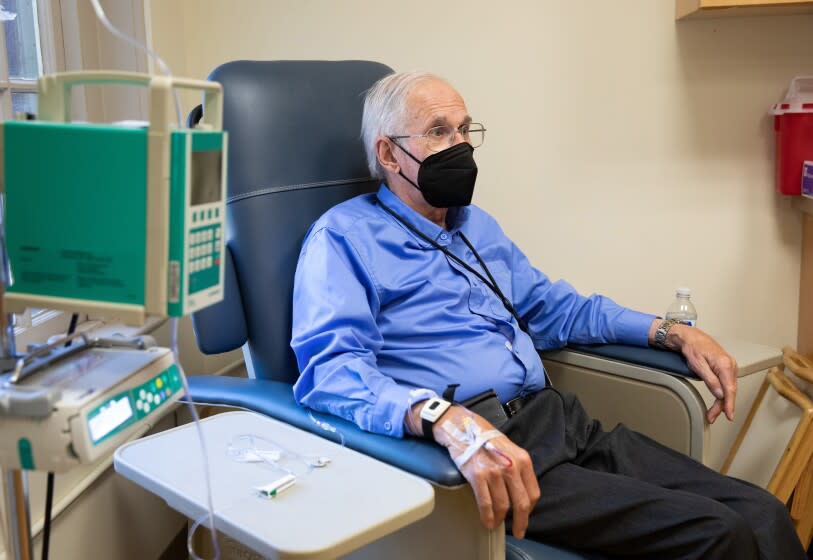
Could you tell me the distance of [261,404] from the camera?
4.96 ft

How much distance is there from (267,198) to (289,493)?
762mm

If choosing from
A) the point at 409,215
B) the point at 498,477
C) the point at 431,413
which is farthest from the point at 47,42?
the point at 498,477

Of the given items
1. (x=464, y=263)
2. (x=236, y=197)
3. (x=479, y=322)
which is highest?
(x=236, y=197)

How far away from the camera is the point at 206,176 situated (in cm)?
94

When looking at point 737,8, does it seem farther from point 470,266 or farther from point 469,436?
point 469,436

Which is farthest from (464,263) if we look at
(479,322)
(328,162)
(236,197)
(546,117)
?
(546,117)

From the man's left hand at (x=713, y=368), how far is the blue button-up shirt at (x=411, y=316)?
116 millimetres

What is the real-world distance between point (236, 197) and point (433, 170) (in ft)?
1.34

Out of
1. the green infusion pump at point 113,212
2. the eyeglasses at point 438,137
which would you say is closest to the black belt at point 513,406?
the eyeglasses at point 438,137

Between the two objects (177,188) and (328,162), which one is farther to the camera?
(328,162)

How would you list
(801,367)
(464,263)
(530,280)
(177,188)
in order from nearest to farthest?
1. (177,188)
2. (464,263)
3. (530,280)
4. (801,367)

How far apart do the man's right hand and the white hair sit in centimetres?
75

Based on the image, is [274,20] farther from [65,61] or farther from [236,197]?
[236,197]

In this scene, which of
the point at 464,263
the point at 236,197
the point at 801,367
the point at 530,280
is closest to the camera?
the point at 236,197
